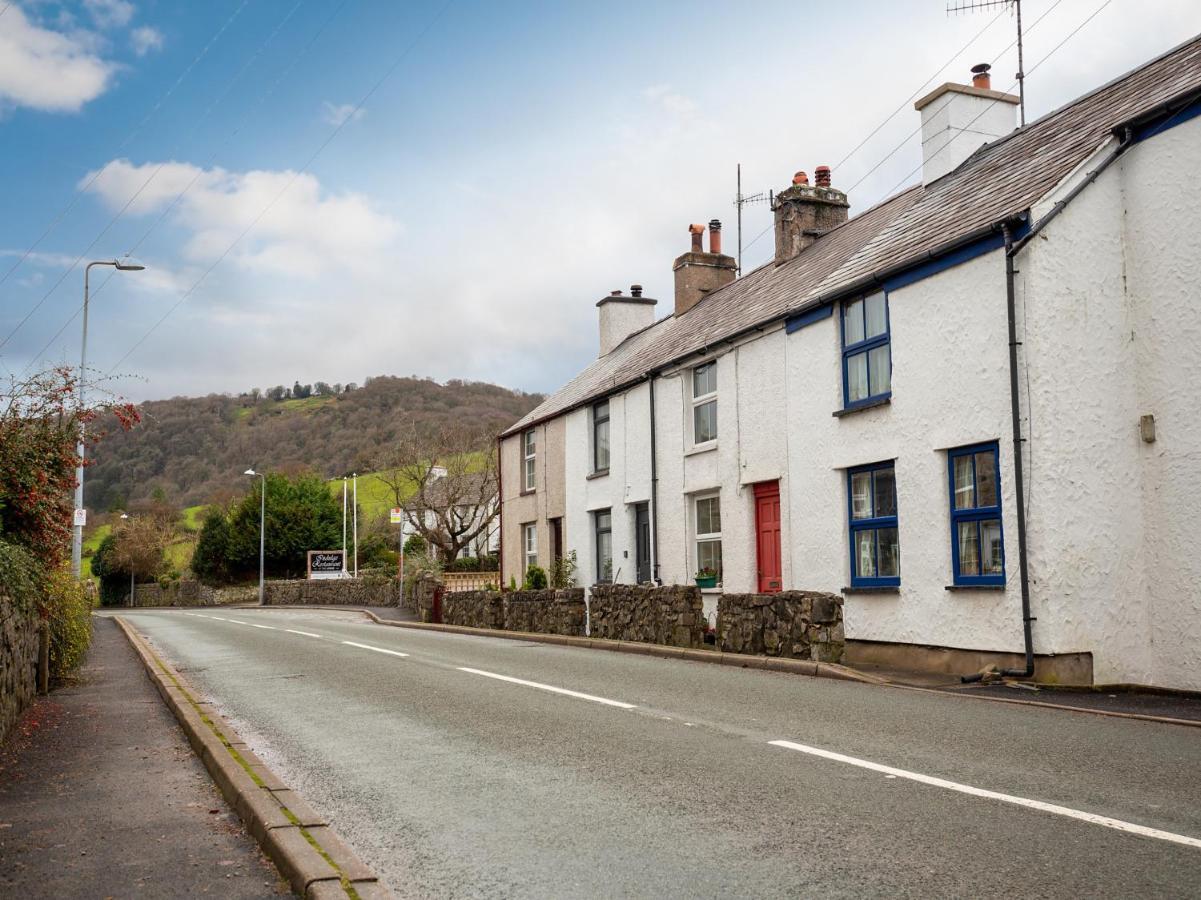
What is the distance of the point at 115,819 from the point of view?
6172 millimetres

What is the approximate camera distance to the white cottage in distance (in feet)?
40.2

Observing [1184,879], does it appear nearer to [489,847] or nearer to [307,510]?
[489,847]

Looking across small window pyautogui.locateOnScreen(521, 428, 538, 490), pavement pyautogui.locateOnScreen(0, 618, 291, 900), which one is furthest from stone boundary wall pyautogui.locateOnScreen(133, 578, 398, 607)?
pavement pyautogui.locateOnScreen(0, 618, 291, 900)

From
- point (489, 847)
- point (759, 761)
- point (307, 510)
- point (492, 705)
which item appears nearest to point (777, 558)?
point (492, 705)

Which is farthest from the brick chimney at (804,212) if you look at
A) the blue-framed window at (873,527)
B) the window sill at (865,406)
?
the blue-framed window at (873,527)

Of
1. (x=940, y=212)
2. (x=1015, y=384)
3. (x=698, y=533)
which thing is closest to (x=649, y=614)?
(x=698, y=533)

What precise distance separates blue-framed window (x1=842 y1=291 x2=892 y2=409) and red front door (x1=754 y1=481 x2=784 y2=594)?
261 cm

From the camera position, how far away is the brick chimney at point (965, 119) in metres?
18.7

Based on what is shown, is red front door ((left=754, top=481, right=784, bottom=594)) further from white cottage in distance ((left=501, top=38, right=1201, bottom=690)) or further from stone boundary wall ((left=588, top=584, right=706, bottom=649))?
stone boundary wall ((left=588, top=584, right=706, bottom=649))

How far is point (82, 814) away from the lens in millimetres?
6289

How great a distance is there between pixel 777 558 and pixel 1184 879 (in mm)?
13372

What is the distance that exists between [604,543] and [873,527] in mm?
10356

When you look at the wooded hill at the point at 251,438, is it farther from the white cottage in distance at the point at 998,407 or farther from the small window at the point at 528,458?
the white cottage in distance at the point at 998,407

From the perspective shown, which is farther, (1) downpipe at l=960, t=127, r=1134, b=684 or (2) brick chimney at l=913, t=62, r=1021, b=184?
(2) brick chimney at l=913, t=62, r=1021, b=184
